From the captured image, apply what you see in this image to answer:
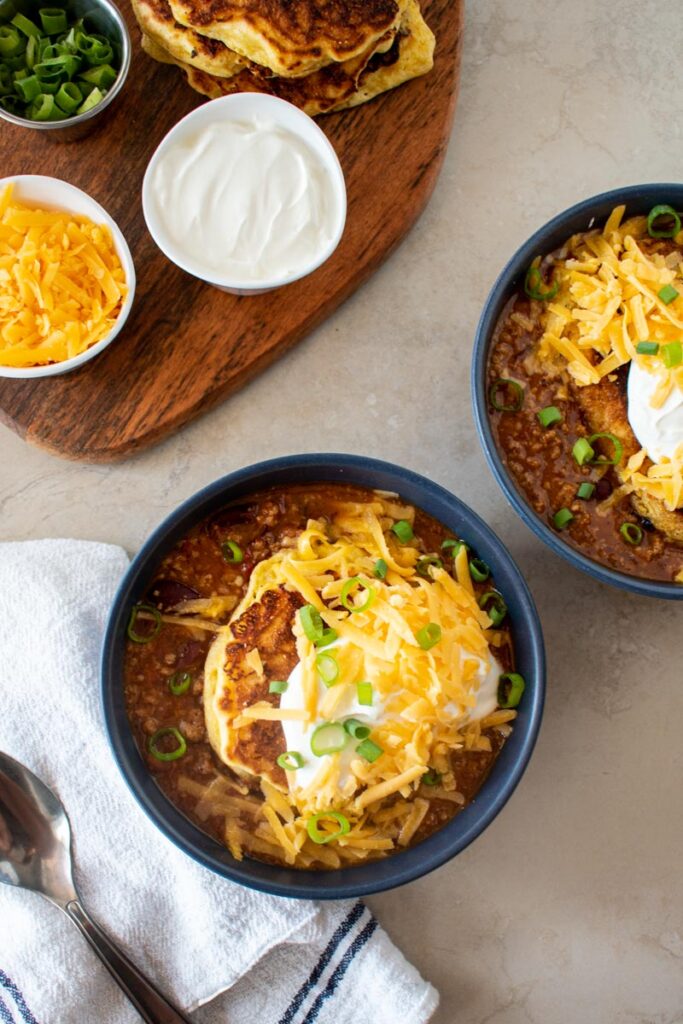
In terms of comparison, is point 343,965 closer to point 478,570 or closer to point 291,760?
point 291,760

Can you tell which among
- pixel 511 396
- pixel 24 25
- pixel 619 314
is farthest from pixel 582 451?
pixel 24 25

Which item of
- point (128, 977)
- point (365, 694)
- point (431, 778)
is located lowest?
point (128, 977)

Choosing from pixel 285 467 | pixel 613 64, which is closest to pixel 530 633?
pixel 285 467

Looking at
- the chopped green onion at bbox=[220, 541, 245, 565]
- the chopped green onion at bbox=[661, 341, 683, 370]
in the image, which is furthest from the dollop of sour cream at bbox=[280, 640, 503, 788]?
the chopped green onion at bbox=[661, 341, 683, 370]

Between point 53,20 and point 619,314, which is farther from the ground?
point 53,20

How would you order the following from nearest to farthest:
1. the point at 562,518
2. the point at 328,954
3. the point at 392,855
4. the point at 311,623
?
1. the point at 311,623
2. the point at 392,855
3. the point at 562,518
4. the point at 328,954

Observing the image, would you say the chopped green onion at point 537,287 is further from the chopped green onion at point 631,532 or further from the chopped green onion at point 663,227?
the chopped green onion at point 631,532

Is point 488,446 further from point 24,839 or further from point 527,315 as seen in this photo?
point 24,839
